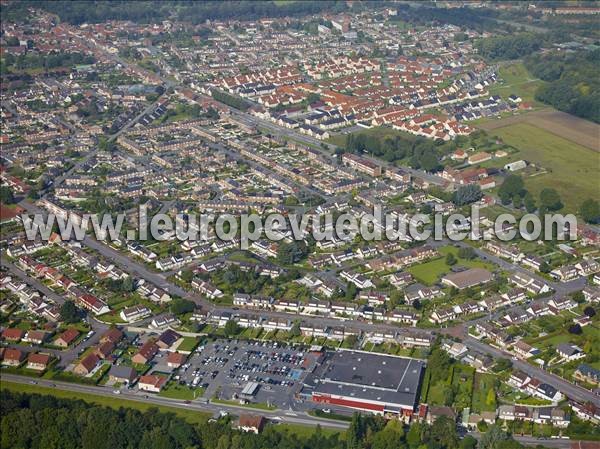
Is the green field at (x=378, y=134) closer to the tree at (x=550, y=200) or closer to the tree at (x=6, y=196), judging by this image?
the tree at (x=550, y=200)

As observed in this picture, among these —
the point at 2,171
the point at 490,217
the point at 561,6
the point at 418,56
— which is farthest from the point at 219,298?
the point at 561,6

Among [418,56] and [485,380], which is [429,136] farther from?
[485,380]

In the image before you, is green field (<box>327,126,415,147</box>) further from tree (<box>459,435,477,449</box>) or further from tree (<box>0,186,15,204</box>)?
tree (<box>459,435,477,449</box>)

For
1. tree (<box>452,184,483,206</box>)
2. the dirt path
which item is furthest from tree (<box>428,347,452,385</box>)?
the dirt path

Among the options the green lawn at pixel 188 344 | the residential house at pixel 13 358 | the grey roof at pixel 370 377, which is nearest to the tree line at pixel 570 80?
the grey roof at pixel 370 377

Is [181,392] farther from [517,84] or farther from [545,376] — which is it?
[517,84]
